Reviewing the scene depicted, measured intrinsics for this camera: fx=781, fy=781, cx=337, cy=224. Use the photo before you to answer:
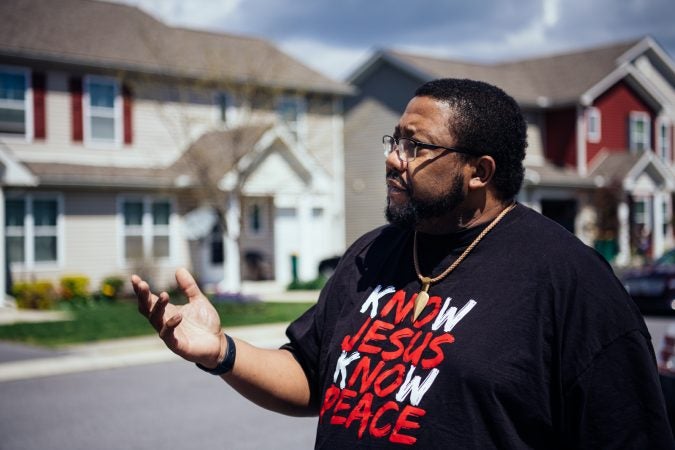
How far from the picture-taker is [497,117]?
2.22 meters

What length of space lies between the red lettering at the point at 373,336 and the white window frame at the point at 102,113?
19.8 metres

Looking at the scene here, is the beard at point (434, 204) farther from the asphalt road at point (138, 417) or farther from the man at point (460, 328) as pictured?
the asphalt road at point (138, 417)

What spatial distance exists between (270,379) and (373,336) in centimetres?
47

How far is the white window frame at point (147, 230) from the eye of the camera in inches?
826

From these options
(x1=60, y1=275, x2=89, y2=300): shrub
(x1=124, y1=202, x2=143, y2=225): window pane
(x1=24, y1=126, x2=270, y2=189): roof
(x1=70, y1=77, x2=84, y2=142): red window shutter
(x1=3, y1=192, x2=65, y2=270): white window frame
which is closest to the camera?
(x1=24, y1=126, x2=270, y2=189): roof

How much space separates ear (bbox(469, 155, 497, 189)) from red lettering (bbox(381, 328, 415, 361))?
455 mm

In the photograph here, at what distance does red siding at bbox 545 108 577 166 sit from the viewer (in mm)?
28422

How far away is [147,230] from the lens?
70.4 feet

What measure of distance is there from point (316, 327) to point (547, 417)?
0.90 metres

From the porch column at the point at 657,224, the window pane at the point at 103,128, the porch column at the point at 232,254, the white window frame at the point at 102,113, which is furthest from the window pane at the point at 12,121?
the porch column at the point at 657,224

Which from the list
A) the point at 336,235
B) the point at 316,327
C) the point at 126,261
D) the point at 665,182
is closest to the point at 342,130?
the point at 336,235

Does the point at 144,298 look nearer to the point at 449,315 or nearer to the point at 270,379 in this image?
the point at 270,379

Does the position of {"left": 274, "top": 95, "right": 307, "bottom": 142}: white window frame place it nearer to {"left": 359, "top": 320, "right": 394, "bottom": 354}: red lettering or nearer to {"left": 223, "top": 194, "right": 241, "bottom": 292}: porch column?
{"left": 223, "top": 194, "right": 241, "bottom": 292}: porch column

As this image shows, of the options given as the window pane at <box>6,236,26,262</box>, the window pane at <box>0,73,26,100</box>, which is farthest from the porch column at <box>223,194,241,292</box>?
the window pane at <box>0,73,26,100</box>
